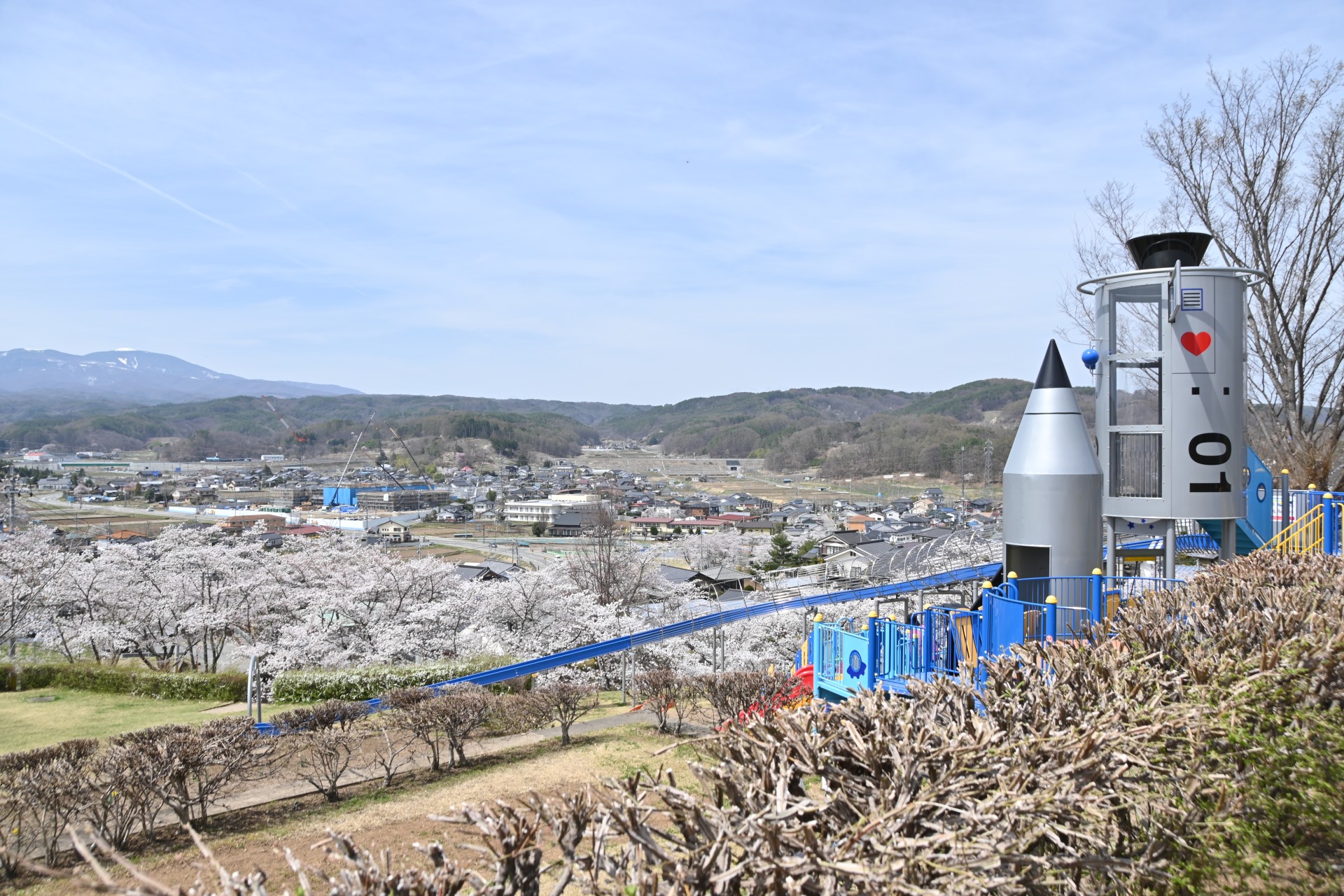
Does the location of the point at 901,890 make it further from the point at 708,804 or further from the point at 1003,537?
the point at 1003,537

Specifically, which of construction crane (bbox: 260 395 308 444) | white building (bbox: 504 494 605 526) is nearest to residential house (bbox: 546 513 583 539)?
white building (bbox: 504 494 605 526)

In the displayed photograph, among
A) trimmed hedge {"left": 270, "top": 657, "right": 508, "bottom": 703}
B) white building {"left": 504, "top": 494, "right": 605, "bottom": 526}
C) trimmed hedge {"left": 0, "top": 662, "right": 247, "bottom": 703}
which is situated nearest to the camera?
trimmed hedge {"left": 270, "top": 657, "right": 508, "bottom": 703}

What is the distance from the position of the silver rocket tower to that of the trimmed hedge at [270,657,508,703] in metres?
14.5

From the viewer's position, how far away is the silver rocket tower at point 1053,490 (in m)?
9.05

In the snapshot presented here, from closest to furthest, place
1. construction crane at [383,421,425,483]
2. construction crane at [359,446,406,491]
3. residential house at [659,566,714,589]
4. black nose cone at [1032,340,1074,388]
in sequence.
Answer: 1. black nose cone at [1032,340,1074,388]
2. residential house at [659,566,714,589]
3. construction crane at [359,446,406,491]
4. construction crane at [383,421,425,483]

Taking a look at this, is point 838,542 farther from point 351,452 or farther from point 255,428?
point 255,428

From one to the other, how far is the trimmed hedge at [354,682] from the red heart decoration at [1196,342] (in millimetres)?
16611

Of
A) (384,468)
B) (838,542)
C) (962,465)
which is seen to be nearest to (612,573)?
(838,542)

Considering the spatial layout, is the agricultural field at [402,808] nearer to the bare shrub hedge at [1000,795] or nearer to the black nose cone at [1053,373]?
the bare shrub hedge at [1000,795]

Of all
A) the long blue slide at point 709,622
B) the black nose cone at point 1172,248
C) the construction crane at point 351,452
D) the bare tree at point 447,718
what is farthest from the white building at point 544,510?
the black nose cone at point 1172,248

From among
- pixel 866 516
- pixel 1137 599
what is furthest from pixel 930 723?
pixel 866 516

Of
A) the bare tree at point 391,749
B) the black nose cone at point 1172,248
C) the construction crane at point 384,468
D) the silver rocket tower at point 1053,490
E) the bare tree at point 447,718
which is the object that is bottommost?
the bare tree at point 391,749

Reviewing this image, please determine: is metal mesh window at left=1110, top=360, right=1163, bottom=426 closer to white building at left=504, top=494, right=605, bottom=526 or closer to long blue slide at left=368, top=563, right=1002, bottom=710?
long blue slide at left=368, top=563, right=1002, bottom=710

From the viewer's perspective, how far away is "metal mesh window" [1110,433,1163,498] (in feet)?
32.1
